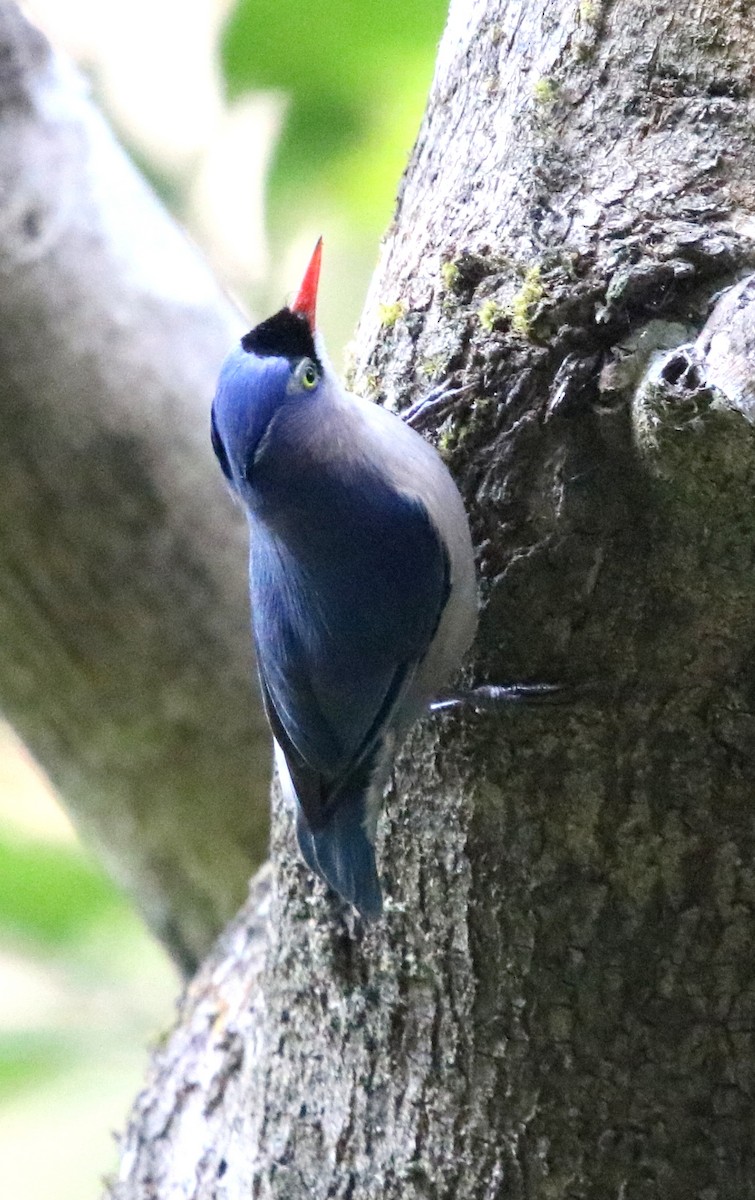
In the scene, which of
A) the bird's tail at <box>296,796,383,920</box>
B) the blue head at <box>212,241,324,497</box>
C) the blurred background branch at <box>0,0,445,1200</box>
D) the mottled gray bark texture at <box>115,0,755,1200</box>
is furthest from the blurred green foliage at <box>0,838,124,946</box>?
the blue head at <box>212,241,324,497</box>

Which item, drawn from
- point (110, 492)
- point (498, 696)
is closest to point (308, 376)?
point (498, 696)

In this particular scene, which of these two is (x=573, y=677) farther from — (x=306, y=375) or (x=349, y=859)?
(x=306, y=375)

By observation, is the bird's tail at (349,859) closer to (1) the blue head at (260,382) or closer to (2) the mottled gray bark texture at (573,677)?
(2) the mottled gray bark texture at (573,677)

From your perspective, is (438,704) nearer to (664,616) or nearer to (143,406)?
(664,616)

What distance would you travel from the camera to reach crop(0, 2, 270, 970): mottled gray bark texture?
196 cm

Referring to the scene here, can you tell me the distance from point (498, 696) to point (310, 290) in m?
0.50

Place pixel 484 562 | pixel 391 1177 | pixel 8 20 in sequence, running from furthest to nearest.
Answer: pixel 8 20
pixel 391 1177
pixel 484 562

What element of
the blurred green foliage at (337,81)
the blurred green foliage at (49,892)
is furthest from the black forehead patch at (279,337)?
the blurred green foliage at (49,892)

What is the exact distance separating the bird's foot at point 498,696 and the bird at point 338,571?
0.03 meters

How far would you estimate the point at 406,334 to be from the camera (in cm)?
130

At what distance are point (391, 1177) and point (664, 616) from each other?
0.73 meters

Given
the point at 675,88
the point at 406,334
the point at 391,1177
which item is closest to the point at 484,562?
the point at 406,334

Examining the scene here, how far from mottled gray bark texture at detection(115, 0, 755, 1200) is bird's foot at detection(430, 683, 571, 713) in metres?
0.01

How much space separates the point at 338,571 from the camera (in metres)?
1.34
